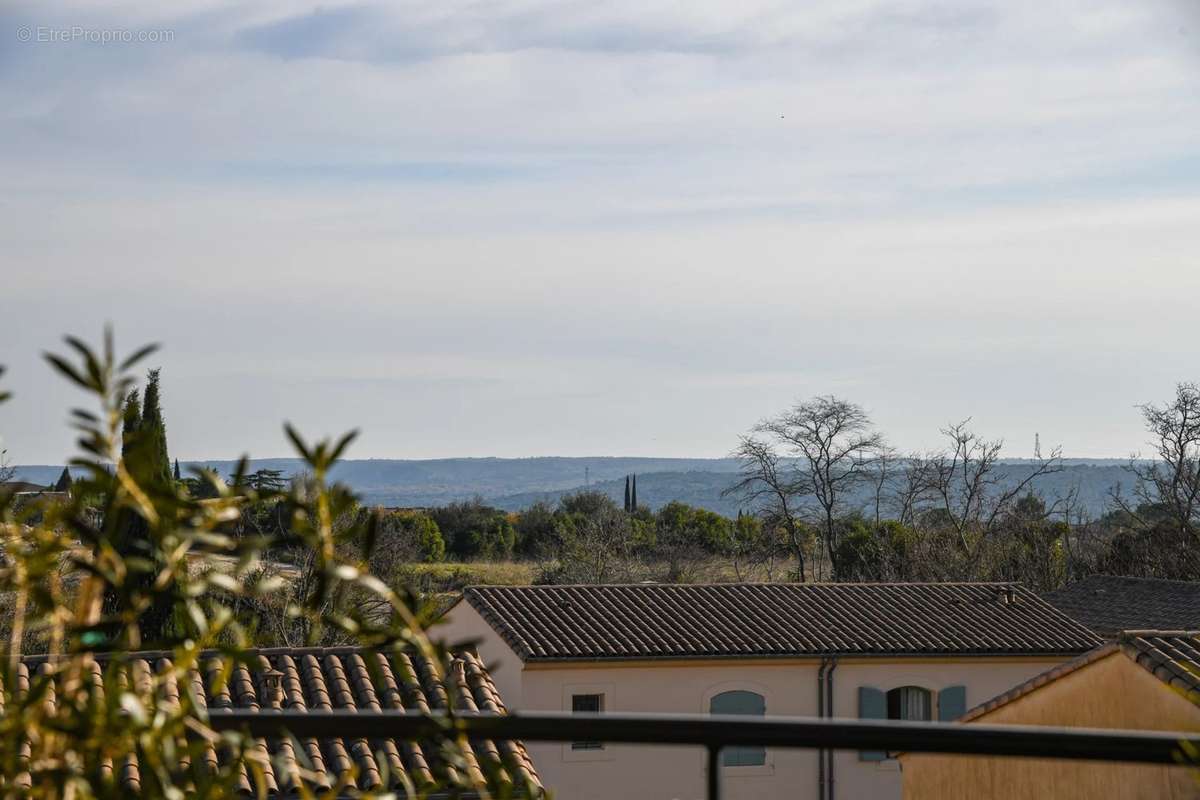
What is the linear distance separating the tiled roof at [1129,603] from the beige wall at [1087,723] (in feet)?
31.2

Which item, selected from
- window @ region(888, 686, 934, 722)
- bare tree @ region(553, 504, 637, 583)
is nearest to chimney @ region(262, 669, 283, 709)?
window @ region(888, 686, 934, 722)

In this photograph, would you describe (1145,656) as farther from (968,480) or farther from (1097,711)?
(968,480)

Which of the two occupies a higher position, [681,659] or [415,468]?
[415,468]

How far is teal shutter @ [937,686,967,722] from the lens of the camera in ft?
73.8

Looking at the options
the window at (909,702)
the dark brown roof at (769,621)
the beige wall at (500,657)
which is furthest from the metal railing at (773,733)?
the window at (909,702)

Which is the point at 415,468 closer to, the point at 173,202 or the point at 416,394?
the point at 416,394

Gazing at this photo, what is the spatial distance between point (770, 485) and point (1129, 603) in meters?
17.6

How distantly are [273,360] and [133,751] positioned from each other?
18371 millimetres

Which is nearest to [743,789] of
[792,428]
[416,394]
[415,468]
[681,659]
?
[681,659]

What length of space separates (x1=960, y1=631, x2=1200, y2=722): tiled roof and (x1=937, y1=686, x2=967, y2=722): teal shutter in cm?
951

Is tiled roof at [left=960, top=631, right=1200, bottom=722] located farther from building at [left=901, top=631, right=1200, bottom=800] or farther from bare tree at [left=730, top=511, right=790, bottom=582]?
bare tree at [left=730, top=511, right=790, bottom=582]

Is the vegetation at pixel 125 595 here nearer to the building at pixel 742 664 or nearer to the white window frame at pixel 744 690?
the building at pixel 742 664

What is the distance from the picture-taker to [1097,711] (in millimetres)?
12492

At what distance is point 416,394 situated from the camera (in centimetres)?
3816
